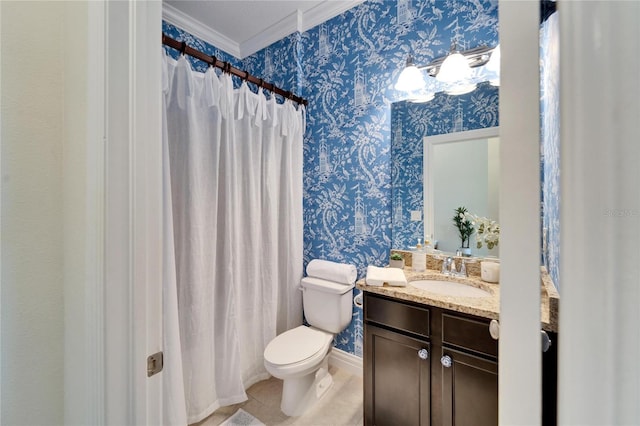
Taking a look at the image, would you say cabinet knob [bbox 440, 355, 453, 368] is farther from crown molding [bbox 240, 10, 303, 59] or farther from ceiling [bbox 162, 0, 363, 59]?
crown molding [bbox 240, 10, 303, 59]

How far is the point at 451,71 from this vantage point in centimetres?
155

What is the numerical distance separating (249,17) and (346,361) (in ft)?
9.47

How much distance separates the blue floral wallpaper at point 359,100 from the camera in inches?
63.9

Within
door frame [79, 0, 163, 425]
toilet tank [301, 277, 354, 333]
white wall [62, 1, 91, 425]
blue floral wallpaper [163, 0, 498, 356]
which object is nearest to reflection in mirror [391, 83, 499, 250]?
blue floral wallpaper [163, 0, 498, 356]

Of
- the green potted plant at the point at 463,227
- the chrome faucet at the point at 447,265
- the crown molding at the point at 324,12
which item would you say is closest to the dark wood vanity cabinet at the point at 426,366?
the chrome faucet at the point at 447,265

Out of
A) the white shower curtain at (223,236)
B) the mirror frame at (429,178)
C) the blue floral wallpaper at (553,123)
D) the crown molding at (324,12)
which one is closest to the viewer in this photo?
the blue floral wallpaper at (553,123)

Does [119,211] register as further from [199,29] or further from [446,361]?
[199,29]

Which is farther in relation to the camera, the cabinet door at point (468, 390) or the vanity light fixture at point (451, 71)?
the vanity light fixture at point (451, 71)

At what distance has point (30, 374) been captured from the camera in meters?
0.62

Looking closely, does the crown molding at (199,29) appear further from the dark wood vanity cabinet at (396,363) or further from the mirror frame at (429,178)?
the dark wood vanity cabinet at (396,363)

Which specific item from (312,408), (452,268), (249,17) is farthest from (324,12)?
(312,408)

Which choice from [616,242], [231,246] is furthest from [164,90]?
[616,242]

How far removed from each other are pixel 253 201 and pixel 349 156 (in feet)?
2.62

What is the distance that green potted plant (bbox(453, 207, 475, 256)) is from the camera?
1606mm
